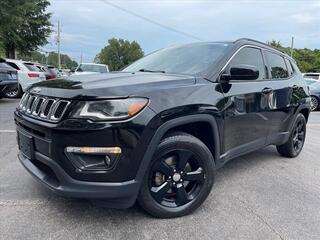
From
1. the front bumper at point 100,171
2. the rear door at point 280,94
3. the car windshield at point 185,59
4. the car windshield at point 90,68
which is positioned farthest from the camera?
the car windshield at point 90,68

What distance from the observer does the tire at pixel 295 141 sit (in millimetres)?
5523

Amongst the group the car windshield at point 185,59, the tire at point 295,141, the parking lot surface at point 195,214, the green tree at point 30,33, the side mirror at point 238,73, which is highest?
the green tree at point 30,33

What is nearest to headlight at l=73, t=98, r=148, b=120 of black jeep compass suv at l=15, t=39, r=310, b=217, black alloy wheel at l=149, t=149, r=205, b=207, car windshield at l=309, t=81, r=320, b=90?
black jeep compass suv at l=15, t=39, r=310, b=217

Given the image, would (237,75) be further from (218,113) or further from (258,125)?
(258,125)

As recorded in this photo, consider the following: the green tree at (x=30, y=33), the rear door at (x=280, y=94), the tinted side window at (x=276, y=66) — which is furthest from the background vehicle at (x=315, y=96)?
the green tree at (x=30, y=33)

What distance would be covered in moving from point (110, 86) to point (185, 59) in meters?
1.52

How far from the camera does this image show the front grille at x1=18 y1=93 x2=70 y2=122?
2.85 m

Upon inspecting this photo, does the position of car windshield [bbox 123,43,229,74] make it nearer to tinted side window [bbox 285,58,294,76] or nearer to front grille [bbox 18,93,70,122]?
front grille [bbox 18,93,70,122]

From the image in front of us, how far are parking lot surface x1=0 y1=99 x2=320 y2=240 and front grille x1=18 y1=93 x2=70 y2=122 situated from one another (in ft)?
Result: 3.00

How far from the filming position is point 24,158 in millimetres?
3443

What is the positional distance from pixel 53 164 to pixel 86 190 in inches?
13.4

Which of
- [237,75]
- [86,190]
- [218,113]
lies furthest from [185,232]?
[237,75]

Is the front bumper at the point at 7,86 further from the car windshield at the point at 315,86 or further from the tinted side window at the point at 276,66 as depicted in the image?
the car windshield at the point at 315,86

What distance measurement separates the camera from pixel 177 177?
3.30m
